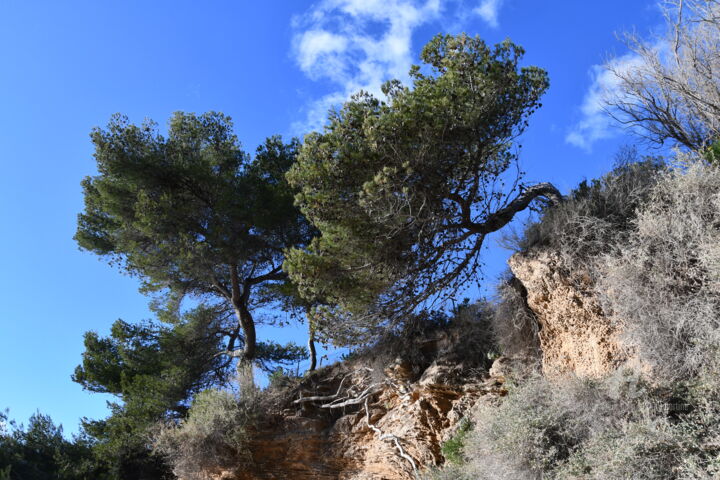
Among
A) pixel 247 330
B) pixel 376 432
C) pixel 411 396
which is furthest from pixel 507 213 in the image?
pixel 247 330

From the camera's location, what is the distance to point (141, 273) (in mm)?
14109

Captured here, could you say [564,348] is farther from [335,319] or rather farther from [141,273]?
[141,273]

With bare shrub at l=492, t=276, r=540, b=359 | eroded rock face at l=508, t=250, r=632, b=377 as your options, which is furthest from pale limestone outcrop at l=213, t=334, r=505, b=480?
eroded rock face at l=508, t=250, r=632, b=377

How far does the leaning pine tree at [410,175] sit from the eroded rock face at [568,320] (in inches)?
55.8

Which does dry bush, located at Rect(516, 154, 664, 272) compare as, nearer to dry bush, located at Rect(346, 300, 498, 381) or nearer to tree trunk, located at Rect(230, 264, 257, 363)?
dry bush, located at Rect(346, 300, 498, 381)

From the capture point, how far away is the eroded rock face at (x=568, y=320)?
26.9 ft

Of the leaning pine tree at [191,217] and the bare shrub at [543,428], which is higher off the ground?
the leaning pine tree at [191,217]

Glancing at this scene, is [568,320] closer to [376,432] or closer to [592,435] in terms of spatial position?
[592,435]

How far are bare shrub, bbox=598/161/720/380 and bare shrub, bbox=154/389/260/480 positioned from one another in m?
6.95

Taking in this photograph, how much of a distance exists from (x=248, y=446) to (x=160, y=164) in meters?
7.07

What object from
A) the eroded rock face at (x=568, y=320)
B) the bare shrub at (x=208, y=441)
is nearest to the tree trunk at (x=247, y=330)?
the bare shrub at (x=208, y=441)

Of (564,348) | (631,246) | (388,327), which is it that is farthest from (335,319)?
(631,246)

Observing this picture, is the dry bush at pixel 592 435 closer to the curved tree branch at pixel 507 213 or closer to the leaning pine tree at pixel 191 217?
the curved tree branch at pixel 507 213

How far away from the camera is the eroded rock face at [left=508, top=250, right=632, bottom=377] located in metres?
8.20
